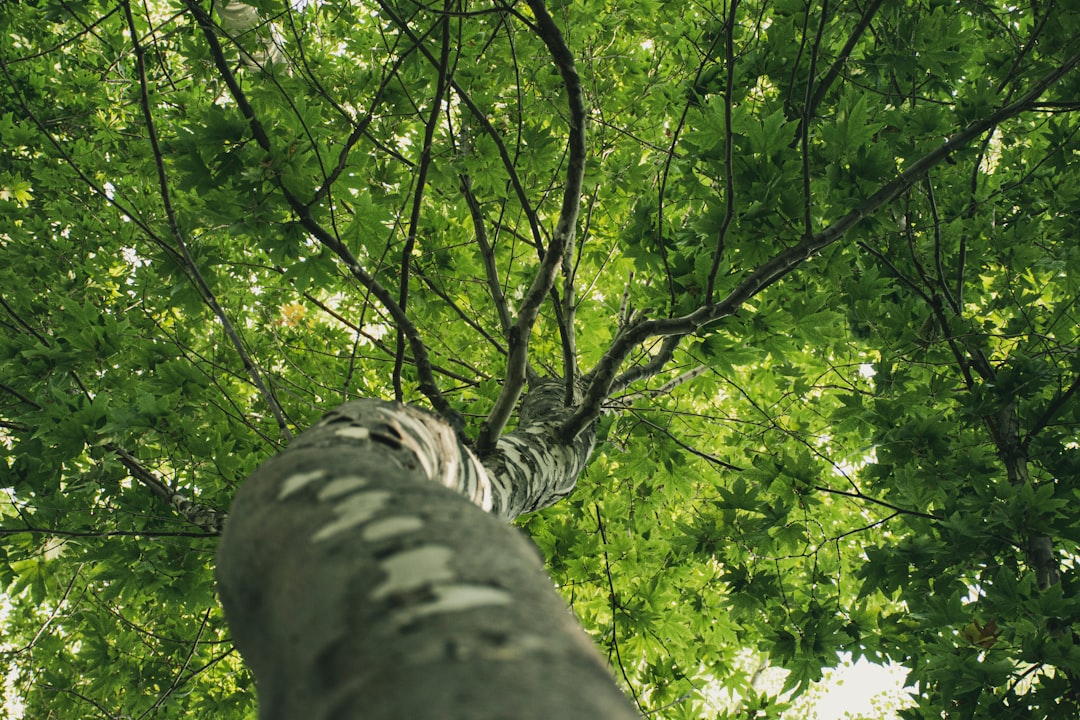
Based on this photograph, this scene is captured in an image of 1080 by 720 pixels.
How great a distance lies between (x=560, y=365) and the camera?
4582 millimetres

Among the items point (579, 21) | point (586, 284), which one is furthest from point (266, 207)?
point (586, 284)

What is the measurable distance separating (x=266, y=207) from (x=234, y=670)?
397 centimetres

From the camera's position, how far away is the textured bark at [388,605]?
43 cm

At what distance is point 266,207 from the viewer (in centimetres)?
207

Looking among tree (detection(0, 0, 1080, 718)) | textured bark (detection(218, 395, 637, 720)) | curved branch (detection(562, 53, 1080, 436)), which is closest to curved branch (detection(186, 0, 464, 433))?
tree (detection(0, 0, 1080, 718))

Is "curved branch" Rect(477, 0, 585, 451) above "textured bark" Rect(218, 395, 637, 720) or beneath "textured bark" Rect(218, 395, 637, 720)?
above

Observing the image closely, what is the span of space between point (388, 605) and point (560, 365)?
4092 millimetres

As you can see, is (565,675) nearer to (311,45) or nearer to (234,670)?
(311,45)

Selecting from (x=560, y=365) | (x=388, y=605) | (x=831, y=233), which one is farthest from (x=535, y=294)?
(x=560, y=365)

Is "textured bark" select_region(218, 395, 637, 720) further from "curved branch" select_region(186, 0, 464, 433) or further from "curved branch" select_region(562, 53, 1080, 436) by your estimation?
"curved branch" select_region(562, 53, 1080, 436)

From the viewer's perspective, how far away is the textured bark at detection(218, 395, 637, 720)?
0.43 m

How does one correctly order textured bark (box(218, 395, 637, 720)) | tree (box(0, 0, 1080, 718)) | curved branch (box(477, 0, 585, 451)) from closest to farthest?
textured bark (box(218, 395, 637, 720)), tree (box(0, 0, 1080, 718)), curved branch (box(477, 0, 585, 451))

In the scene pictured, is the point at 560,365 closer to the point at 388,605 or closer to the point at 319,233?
the point at 319,233

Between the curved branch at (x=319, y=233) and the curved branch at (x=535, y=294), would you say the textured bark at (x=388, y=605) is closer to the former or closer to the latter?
the curved branch at (x=535, y=294)
